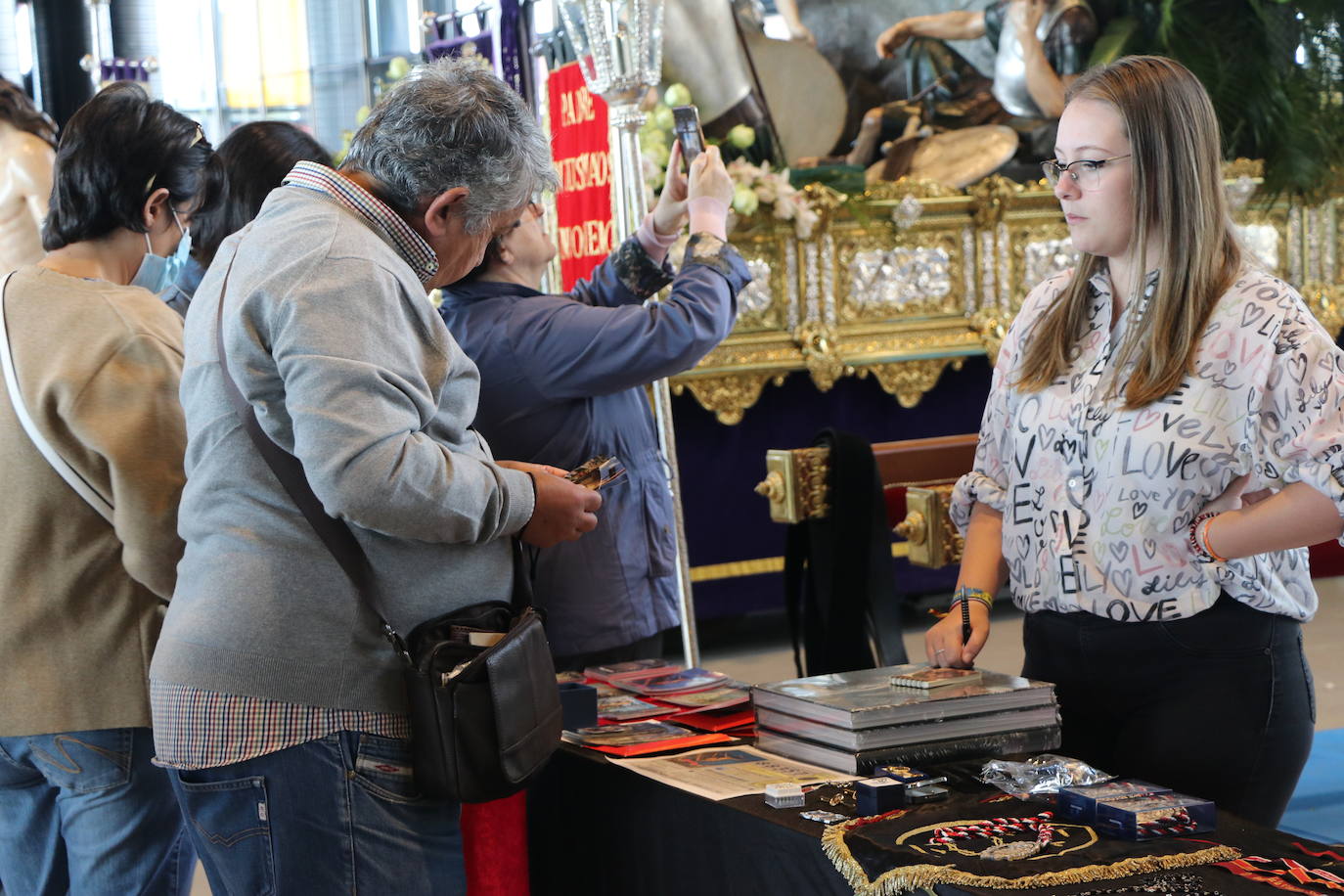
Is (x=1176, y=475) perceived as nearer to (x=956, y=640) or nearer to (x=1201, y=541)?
(x=1201, y=541)

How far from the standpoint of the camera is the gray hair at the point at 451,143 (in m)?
1.61

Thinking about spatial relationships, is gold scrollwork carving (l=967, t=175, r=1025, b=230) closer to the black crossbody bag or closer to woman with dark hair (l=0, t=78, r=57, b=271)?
woman with dark hair (l=0, t=78, r=57, b=271)

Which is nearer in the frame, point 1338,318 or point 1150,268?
point 1150,268

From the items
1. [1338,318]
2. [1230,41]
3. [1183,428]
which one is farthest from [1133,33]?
[1183,428]

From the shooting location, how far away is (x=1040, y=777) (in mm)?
1667

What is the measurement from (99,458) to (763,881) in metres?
1.03

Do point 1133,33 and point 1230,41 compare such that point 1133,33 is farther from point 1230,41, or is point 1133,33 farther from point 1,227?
point 1,227

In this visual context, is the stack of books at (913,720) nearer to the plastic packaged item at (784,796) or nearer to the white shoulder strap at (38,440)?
the plastic packaged item at (784,796)

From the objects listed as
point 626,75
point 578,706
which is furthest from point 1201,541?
point 626,75

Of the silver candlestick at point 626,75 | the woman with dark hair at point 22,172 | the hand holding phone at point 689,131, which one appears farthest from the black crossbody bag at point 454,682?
the woman with dark hair at point 22,172

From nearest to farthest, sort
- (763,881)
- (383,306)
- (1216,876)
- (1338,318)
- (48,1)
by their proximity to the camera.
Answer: (1216,876)
(383,306)
(763,881)
(1338,318)
(48,1)

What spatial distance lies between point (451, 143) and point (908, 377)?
4.37 meters

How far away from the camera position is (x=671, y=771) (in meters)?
1.84

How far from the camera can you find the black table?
1.51m
